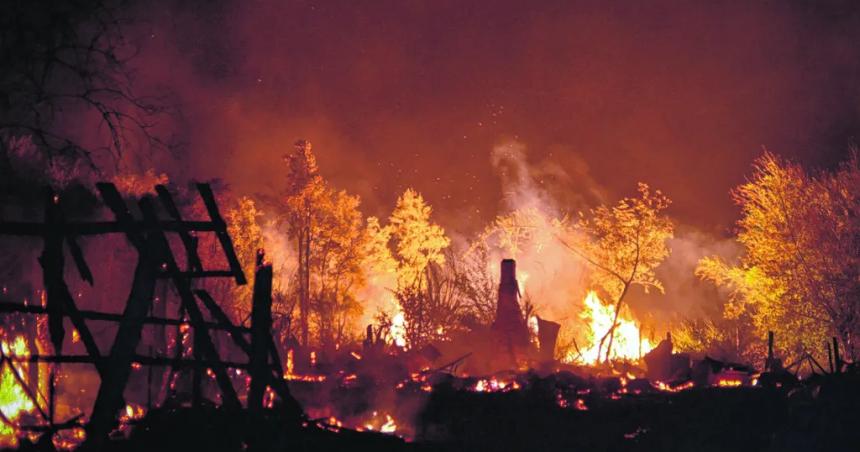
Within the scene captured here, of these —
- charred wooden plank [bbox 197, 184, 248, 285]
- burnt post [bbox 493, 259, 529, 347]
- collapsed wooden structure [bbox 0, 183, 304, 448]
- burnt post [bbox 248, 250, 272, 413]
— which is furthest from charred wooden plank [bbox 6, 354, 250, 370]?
burnt post [bbox 493, 259, 529, 347]

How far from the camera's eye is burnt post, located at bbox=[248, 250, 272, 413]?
9578 mm

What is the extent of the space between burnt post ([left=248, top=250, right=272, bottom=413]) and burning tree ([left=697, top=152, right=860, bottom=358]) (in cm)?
3178

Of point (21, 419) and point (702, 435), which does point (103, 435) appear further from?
point (702, 435)

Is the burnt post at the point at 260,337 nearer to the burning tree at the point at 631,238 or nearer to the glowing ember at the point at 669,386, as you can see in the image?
the glowing ember at the point at 669,386

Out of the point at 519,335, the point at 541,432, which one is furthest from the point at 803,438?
the point at 519,335

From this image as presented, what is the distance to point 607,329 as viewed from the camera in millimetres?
36812

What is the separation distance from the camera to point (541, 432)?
52.7 feet

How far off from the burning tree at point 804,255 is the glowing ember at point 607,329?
6.51 meters

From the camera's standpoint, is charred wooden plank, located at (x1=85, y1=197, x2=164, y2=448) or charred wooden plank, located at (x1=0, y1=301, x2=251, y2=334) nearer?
charred wooden plank, located at (x1=85, y1=197, x2=164, y2=448)

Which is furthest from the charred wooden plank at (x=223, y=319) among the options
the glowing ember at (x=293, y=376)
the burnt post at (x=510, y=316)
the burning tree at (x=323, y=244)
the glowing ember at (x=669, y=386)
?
the burning tree at (x=323, y=244)

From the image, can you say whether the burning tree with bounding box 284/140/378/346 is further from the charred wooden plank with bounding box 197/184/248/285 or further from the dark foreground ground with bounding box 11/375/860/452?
the charred wooden plank with bounding box 197/184/248/285

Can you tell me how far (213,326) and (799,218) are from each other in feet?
109

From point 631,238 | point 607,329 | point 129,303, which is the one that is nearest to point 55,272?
point 129,303

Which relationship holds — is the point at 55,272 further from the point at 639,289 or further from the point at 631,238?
the point at 639,289
